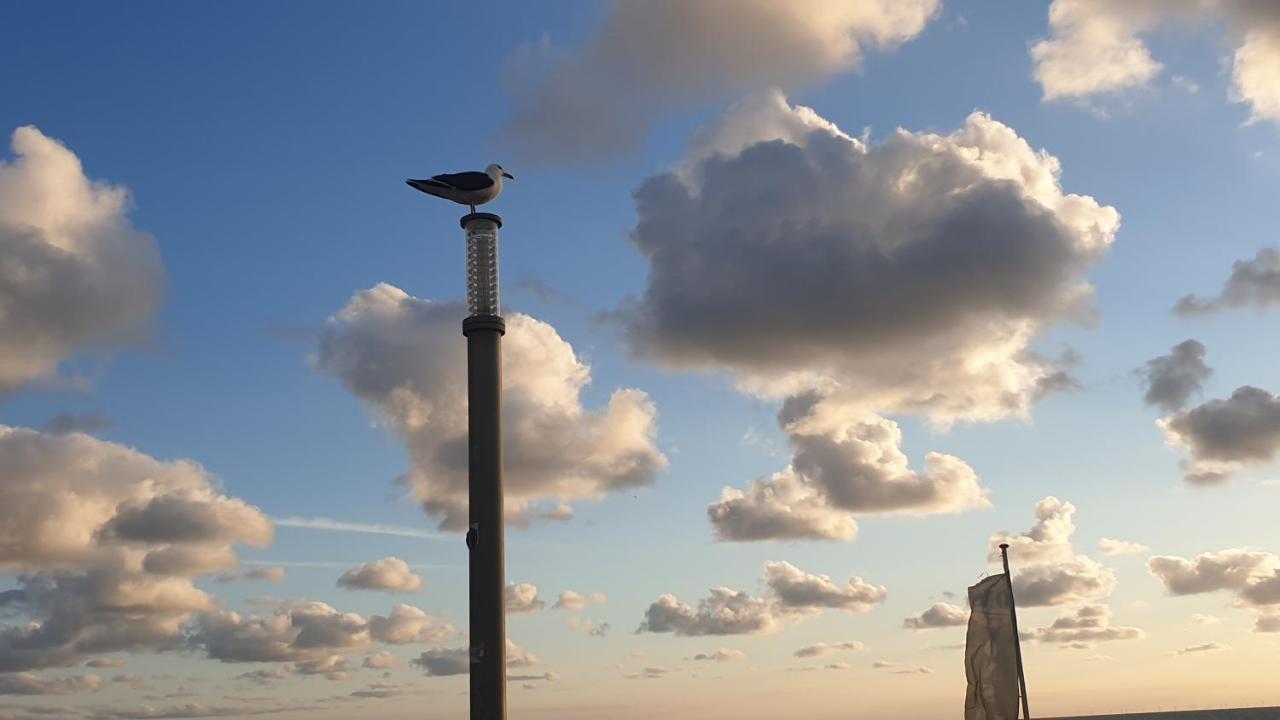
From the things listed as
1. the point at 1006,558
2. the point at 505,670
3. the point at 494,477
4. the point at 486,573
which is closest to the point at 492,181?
the point at 494,477

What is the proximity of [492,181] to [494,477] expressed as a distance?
13067mm

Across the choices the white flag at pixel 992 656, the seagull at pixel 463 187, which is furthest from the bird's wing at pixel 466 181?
the white flag at pixel 992 656

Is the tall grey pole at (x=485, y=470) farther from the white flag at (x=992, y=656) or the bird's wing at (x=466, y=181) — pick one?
the white flag at (x=992, y=656)

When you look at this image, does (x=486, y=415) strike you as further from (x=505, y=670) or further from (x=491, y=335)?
(x=505, y=670)

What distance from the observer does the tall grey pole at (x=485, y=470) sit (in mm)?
54219

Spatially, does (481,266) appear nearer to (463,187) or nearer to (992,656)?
(463,187)

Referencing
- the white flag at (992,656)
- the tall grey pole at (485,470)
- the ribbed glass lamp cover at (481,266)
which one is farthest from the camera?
the ribbed glass lamp cover at (481,266)

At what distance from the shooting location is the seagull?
58.4m

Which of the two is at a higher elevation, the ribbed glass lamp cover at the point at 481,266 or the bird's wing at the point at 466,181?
the bird's wing at the point at 466,181

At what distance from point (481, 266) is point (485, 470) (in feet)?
29.2

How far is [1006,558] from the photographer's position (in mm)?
49500

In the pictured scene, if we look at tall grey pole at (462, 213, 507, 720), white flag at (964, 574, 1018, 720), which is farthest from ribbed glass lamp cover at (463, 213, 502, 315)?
white flag at (964, 574, 1018, 720)

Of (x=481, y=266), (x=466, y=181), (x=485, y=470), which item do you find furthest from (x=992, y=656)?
(x=466, y=181)

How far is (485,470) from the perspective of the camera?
56.0 metres
